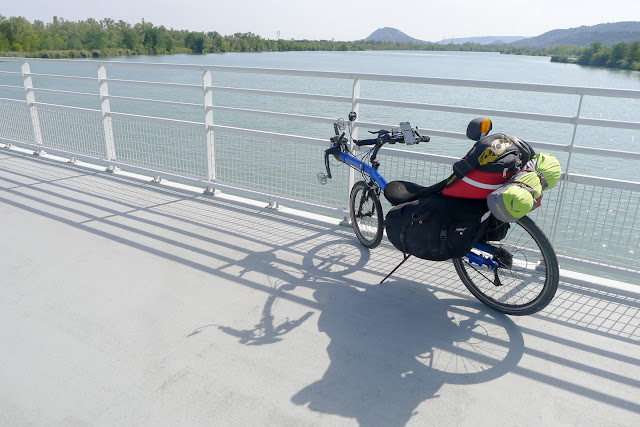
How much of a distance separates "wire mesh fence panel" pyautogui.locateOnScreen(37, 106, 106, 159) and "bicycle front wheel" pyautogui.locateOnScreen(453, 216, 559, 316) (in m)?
4.25

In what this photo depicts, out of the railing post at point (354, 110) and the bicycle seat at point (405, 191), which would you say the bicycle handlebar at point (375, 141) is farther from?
the bicycle seat at point (405, 191)

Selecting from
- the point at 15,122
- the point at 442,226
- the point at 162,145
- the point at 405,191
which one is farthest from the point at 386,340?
the point at 15,122

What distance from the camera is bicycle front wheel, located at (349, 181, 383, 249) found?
11.1 ft

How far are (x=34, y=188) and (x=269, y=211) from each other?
7.77 ft

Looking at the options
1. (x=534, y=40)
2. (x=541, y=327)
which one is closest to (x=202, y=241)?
Answer: (x=541, y=327)

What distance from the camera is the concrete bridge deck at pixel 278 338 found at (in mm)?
1995

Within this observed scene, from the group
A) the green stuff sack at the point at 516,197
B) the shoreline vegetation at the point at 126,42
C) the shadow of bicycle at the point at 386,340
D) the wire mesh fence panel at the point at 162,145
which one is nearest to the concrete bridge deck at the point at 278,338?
the shadow of bicycle at the point at 386,340

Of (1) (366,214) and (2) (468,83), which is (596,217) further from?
(1) (366,214)

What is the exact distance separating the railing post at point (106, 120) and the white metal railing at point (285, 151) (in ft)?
0.04

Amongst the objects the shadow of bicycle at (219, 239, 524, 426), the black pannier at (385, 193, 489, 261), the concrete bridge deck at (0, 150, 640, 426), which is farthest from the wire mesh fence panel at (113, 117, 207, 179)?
the black pannier at (385, 193, 489, 261)

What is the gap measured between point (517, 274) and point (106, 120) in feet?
14.4

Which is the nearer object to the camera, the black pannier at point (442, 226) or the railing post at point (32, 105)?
the black pannier at point (442, 226)

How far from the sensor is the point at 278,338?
2.46 meters

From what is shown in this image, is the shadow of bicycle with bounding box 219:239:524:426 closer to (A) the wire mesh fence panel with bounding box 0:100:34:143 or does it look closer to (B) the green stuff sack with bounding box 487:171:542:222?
(B) the green stuff sack with bounding box 487:171:542:222
